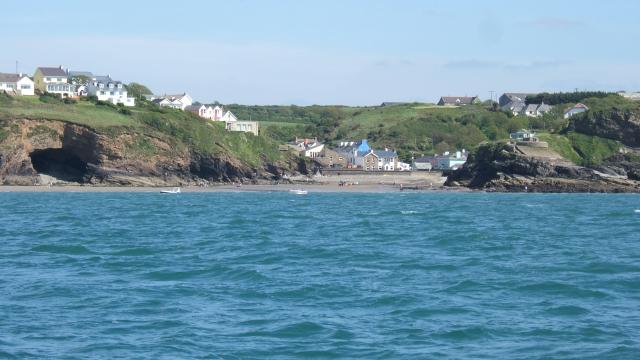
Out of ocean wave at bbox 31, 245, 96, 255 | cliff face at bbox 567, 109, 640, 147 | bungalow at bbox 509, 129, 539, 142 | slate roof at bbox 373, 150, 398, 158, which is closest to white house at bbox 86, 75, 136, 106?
slate roof at bbox 373, 150, 398, 158

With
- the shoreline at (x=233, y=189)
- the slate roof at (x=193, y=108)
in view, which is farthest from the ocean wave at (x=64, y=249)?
the slate roof at (x=193, y=108)

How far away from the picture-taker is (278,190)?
382ft

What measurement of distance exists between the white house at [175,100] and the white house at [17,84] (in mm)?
26471

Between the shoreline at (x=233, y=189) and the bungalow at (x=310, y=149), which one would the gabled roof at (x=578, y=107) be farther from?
the shoreline at (x=233, y=189)

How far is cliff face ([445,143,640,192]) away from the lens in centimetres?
12050

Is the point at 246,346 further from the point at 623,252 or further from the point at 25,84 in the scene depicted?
the point at 25,84

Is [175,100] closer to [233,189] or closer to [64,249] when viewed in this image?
[233,189]

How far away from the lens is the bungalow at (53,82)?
148500 millimetres

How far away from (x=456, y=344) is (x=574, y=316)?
480 centimetres

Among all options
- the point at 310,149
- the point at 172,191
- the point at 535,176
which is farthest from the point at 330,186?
the point at 310,149

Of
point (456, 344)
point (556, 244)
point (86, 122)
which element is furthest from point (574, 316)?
point (86, 122)

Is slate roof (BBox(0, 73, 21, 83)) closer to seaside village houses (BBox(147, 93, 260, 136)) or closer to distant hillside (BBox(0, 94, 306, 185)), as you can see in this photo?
distant hillside (BBox(0, 94, 306, 185))

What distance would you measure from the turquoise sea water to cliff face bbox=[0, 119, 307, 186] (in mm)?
51365

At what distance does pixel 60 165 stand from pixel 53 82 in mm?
31603
